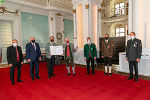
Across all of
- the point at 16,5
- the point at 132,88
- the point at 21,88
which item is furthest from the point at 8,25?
the point at 132,88

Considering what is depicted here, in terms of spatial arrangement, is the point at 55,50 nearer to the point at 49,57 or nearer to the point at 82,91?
the point at 49,57

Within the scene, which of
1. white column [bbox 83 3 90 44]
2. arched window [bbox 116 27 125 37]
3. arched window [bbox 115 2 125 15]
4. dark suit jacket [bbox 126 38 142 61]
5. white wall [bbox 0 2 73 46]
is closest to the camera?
dark suit jacket [bbox 126 38 142 61]

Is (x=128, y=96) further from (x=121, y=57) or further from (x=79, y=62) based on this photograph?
(x=79, y=62)

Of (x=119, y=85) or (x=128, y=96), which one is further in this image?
(x=119, y=85)

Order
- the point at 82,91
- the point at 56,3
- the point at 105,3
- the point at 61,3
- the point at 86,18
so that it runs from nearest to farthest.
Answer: the point at 82,91
the point at 86,18
the point at 56,3
the point at 61,3
the point at 105,3

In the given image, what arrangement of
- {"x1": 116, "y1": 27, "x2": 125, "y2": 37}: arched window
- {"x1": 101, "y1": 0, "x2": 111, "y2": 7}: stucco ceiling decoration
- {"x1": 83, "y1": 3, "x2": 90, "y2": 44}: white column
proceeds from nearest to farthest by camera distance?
{"x1": 83, "y1": 3, "x2": 90, "y2": 44}: white column < {"x1": 116, "y1": 27, "x2": 125, "y2": 37}: arched window < {"x1": 101, "y1": 0, "x2": 111, "y2": 7}: stucco ceiling decoration

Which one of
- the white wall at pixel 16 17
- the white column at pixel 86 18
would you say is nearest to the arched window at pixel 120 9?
the white column at pixel 86 18

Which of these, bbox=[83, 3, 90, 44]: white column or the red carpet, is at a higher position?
bbox=[83, 3, 90, 44]: white column

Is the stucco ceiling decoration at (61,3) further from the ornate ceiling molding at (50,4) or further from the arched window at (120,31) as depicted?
the arched window at (120,31)

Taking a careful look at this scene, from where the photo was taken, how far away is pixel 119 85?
12.9 ft

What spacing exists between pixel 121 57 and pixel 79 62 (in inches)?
127

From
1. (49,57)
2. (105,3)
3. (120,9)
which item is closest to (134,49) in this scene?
(49,57)

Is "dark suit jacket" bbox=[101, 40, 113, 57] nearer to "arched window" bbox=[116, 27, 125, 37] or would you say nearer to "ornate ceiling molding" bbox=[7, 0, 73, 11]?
"ornate ceiling molding" bbox=[7, 0, 73, 11]

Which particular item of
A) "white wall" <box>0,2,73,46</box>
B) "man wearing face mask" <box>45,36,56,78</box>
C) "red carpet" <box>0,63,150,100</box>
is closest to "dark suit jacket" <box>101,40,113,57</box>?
"red carpet" <box>0,63,150,100</box>
